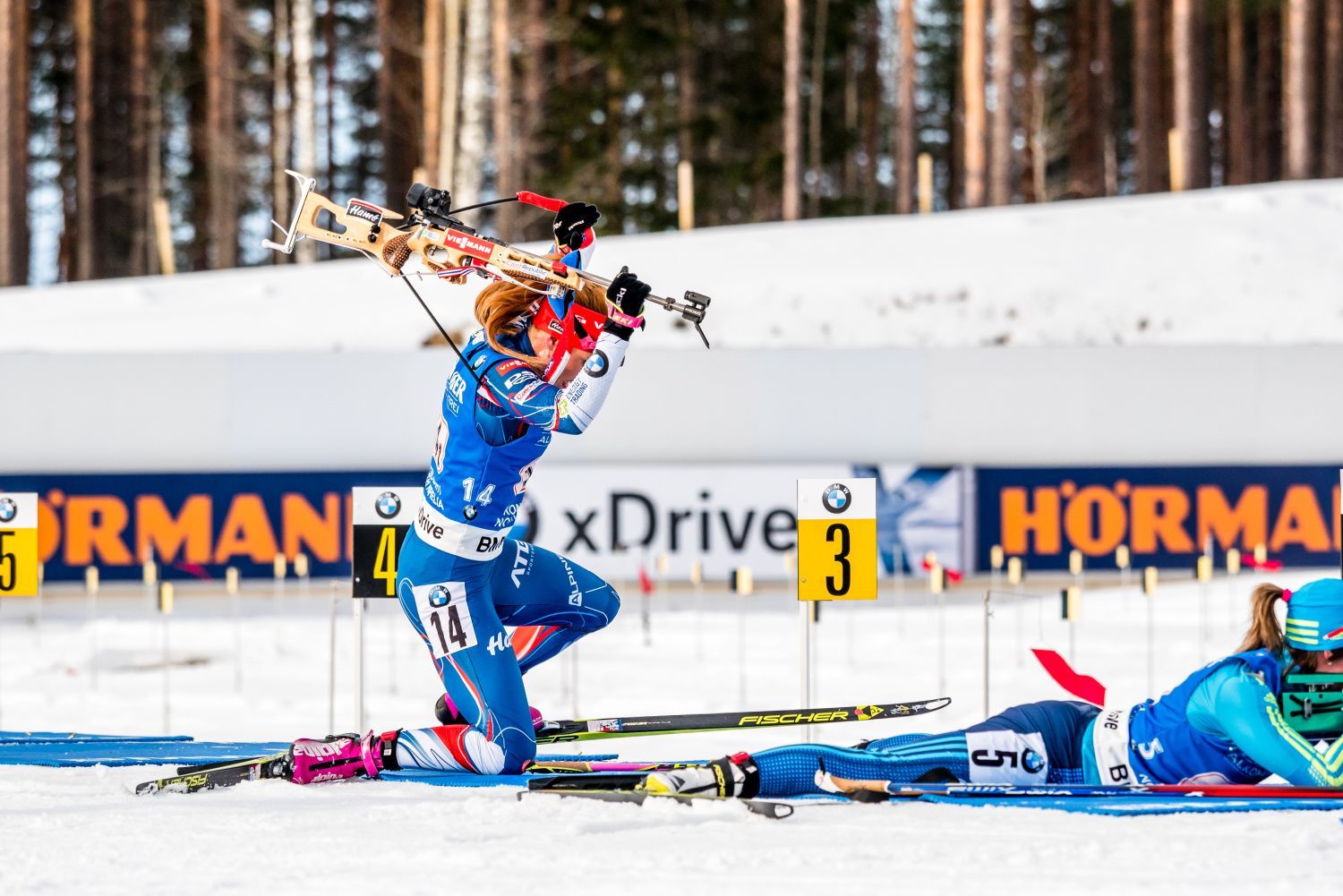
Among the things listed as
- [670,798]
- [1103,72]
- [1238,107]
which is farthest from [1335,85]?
[670,798]

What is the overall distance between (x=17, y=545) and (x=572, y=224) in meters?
2.89

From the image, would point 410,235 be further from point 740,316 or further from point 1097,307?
point 1097,307

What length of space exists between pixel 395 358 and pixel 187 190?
21550 millimetres

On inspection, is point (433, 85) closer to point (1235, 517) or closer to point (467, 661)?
point (1235, 517)

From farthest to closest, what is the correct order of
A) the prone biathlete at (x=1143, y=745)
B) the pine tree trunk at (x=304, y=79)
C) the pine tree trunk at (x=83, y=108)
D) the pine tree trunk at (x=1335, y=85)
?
the pine tree trunk at (x=83, y=108) → the pine tree trunk at (x=1335, y=85) → the pine tree trunk at (x=304, y=79) → the prone biathlete at (x=1143, y=745)

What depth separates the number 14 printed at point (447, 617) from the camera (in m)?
4.38

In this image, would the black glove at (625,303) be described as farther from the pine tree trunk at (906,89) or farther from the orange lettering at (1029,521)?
the pine tree trunk at (906,89)

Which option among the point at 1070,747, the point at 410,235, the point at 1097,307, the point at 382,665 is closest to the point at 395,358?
the point at 382,665

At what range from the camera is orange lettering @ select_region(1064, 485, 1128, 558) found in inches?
416

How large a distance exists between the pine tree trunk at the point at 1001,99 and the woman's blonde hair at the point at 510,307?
13322 mm

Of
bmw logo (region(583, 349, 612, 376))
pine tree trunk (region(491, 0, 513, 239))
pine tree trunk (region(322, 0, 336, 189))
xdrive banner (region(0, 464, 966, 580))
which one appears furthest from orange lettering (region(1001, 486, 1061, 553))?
pine tree trunk (region(322, 0, 336, 189))

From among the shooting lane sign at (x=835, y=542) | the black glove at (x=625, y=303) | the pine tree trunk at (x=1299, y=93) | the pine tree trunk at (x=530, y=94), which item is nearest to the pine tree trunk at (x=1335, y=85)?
the pine tree trunk at (x=1299, y=93)

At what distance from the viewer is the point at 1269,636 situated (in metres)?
3.77

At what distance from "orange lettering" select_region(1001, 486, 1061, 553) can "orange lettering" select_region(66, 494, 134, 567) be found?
6068 millimetres
